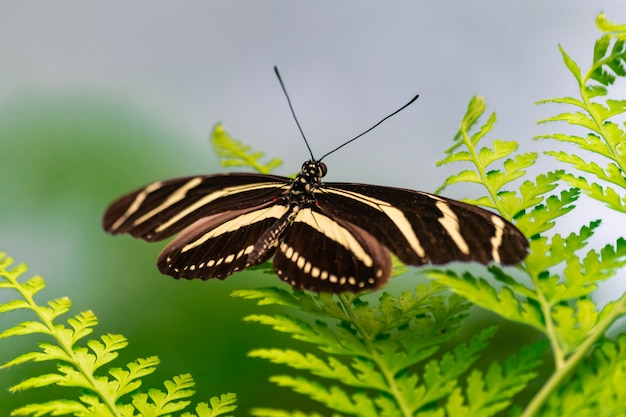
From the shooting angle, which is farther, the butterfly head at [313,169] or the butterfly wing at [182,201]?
the butterfly head at [313,169]

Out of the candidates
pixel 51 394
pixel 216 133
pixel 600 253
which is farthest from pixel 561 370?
pixel 51 394

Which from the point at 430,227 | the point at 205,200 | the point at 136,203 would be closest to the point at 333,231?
the point at 430,227

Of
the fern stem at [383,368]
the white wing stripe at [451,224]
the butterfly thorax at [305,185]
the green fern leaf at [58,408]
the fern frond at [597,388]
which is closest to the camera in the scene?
the fern frond at [597,388]

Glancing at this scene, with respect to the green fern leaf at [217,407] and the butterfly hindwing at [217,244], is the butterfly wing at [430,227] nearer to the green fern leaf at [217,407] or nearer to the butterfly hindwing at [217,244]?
the butterfly hindwing at [217,244]

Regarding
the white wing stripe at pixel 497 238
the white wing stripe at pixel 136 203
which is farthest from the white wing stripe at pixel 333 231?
the white wing stripe at pixel 136 203

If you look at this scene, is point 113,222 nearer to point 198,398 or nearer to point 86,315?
point 86,315

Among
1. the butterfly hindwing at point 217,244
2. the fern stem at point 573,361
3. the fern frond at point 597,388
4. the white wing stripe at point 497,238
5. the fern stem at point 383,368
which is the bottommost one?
the fern frond at point 597,388
